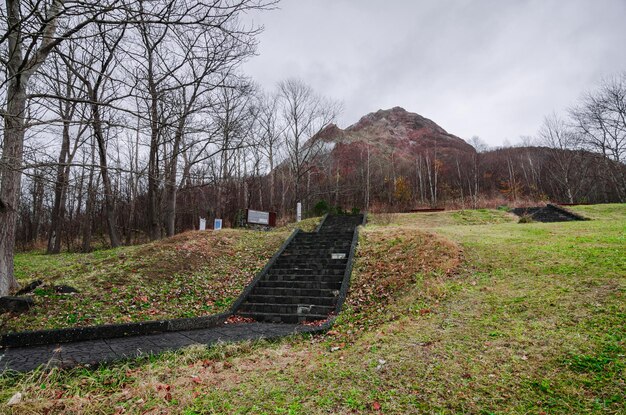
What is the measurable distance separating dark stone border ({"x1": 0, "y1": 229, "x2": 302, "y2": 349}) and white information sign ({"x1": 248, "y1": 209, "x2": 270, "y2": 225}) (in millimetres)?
9644

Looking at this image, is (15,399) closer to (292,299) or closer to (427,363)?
(427,363)

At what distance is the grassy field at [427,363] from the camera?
3086 millimetres

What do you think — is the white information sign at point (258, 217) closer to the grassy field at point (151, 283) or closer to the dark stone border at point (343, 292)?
the grassy field at point (151, 283)

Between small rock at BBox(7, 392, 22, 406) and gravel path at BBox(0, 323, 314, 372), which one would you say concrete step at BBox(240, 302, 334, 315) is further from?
small rock at BBox(7, 392, 22, 406)

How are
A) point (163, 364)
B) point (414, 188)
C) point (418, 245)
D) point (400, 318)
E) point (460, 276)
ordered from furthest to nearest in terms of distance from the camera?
point (414, 188) < point (418, 245) < point (460, 276) < point (400, 318) < point (163, 364)

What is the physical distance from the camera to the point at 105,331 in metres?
5.74

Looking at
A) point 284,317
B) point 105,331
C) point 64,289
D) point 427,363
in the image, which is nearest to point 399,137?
point 284,317

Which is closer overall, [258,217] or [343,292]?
[343,292]

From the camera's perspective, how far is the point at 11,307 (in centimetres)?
593

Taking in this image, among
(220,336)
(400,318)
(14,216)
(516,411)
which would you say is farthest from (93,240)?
(516,411)

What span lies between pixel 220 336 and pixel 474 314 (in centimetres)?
440

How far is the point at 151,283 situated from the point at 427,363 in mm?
7051

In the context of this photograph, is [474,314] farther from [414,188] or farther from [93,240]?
[414,188]

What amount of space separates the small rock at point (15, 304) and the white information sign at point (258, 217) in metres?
10.8
